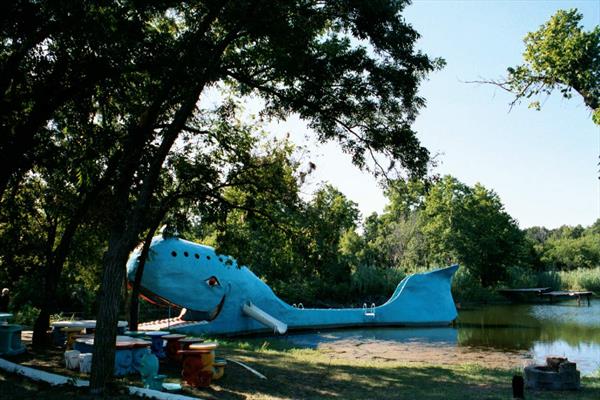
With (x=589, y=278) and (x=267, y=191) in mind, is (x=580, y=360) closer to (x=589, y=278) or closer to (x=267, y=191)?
(x=267, y=191)

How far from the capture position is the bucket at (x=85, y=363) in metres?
8.78

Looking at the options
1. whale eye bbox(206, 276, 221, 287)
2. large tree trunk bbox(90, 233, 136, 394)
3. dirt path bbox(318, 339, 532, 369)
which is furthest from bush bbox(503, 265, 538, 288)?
large tree trunk bbox(90, 233, 136, 394)

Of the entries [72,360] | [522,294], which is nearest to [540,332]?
[72,360]

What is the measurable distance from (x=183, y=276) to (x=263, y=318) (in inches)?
138

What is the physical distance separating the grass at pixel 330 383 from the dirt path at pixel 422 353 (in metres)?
3.09

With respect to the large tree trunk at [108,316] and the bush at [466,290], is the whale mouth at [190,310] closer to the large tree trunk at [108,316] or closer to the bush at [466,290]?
the large tree trunk at [108,316]

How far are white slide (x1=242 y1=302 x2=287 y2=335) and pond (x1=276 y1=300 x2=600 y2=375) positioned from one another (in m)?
0.65

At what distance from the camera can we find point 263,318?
66.0 feet

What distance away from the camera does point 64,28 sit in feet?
27.3

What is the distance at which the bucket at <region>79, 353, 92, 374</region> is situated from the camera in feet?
28.8

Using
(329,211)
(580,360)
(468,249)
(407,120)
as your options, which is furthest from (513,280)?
(407,120)

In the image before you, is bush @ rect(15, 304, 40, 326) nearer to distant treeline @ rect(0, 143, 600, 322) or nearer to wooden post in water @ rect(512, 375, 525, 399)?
distant treeline @ rect(0, 143, 600, 322)

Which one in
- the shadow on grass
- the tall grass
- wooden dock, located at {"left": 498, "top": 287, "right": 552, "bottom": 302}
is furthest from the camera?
the tall grass

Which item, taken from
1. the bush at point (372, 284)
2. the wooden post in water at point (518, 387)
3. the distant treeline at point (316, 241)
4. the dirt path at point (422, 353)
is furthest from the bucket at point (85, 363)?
the bush at point (372, 284)
